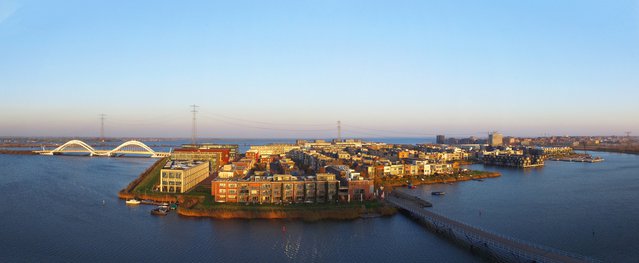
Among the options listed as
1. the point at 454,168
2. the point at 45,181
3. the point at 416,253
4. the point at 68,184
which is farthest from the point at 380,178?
the point at 45,181

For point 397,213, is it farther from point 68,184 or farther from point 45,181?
point 45,181

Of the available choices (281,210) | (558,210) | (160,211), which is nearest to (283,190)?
(281,210)

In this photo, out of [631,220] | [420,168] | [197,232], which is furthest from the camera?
[420,168]

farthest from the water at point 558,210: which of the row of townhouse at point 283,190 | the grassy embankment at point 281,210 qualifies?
the row of townhouse at point 283,190

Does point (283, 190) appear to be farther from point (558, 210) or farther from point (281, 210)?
point (558, 210)

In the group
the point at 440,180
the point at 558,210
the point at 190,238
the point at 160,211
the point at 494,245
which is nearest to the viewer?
the point at 494,245

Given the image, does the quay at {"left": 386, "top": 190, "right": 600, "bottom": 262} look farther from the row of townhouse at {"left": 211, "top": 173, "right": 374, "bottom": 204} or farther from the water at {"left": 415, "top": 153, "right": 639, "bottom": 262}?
the row of townhouse at {"left": 211, "top": 173, "right": 374, "bottom": 204}

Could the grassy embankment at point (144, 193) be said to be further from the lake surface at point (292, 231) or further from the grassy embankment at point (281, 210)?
the grassy embankment at point (281, 210)
